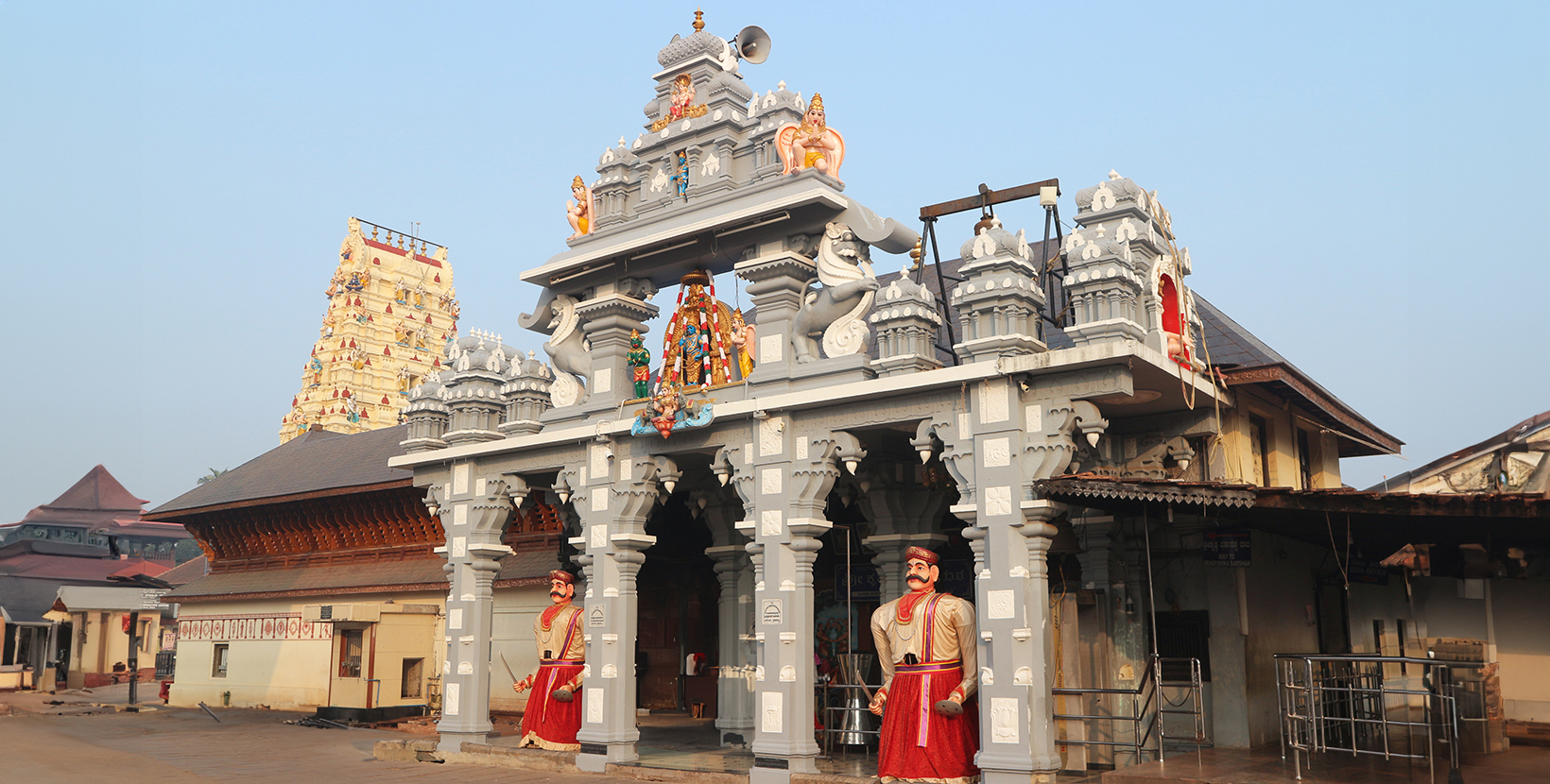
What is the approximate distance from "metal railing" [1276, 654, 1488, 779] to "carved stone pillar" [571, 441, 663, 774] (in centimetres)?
793

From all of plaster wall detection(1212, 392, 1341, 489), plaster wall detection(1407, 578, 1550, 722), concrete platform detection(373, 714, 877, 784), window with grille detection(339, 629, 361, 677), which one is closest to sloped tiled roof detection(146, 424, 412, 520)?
window with grille detection(339, 629, 361, 677)

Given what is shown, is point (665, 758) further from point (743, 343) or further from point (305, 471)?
point (305, 471)

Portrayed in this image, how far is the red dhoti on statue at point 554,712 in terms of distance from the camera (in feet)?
54.7

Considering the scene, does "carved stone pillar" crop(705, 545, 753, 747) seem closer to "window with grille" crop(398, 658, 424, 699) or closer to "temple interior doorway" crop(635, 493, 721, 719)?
"temple interior doorway" crop(635, 493, 721, 719)

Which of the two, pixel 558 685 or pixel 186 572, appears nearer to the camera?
pixel 558 685

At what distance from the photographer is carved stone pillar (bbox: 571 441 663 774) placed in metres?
15.5

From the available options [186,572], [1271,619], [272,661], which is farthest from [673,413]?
[186,572]

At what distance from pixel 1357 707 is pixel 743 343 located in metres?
9.27

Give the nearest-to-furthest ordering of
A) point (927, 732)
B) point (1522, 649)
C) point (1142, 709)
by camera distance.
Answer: point (927, 732), point (1142, 709), point (1522, 649)

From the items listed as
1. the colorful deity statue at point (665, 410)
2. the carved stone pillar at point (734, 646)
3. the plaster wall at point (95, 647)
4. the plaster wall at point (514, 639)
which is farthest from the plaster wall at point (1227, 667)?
the plaster wall at point (95, 647)

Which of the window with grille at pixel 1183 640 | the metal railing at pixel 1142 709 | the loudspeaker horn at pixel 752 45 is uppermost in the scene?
the loudspeaker horn at pixel 752 45

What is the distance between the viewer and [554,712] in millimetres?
16859

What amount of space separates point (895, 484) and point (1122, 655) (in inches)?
149

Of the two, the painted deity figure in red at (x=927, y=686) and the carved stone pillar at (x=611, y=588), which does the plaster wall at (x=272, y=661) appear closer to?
the carved stone pillar at (x=611, y=588)
